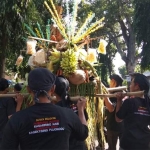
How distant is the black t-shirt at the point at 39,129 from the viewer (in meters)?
1.92

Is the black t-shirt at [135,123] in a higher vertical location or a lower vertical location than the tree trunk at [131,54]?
lower

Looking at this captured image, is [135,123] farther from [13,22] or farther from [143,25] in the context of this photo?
[143,25]

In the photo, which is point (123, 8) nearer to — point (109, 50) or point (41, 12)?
point (109, 50)

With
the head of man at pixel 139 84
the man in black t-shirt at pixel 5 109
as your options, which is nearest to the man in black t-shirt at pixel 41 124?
the head of man at pixel 139 84

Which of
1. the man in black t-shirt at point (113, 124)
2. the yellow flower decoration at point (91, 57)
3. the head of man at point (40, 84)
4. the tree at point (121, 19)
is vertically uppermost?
the tree at point (121, 19)

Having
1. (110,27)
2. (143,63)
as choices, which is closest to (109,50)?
(110,27)

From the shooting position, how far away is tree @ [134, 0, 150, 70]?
14.6 metres

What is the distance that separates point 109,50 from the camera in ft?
78.0

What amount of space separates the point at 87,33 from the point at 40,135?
81.7 inches

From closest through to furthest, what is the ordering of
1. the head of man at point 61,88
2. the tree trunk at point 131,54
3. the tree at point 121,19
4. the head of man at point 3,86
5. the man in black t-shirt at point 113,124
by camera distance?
1. the head of man at point 61,88
2. the head of man at point 3,86
3. the man in black t-shirt at point 113,124
4. the tree at point 121,19
5. the tree trunk at point 131,54

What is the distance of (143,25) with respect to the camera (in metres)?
14.9

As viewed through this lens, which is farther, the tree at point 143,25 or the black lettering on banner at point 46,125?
the tree at point 143,25

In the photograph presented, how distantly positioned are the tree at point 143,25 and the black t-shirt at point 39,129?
13.3 metres

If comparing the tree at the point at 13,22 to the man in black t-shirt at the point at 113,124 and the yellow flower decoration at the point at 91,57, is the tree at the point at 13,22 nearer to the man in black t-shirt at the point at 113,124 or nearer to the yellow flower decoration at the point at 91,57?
the man in black t-shirt at the point at 113,124
